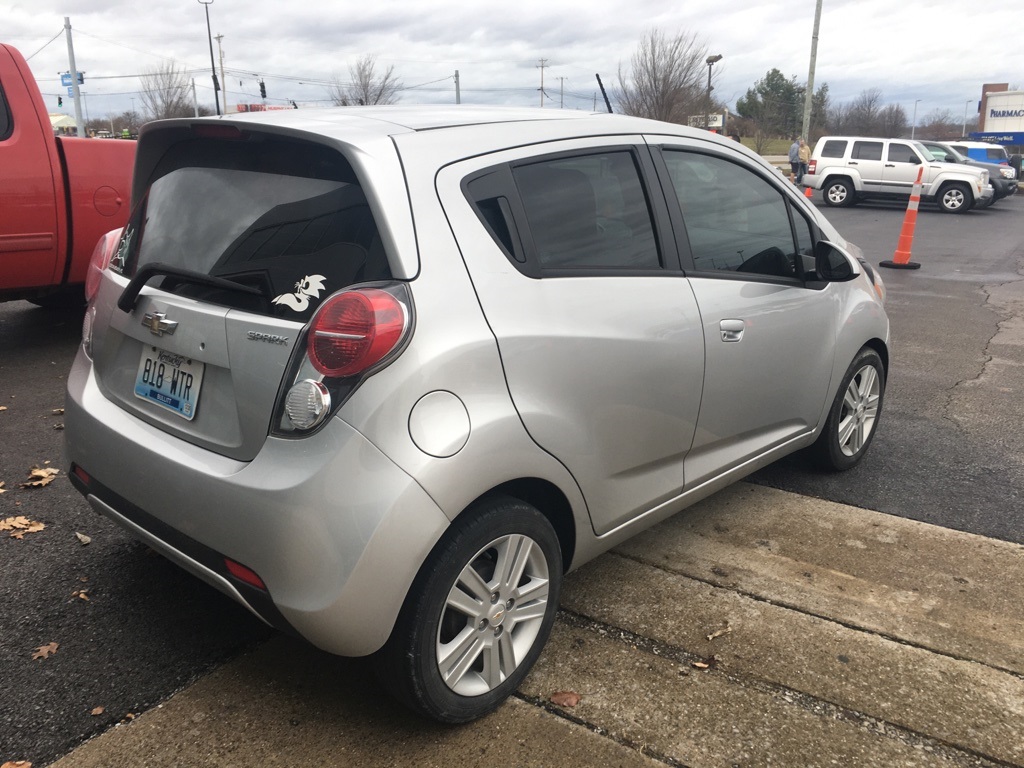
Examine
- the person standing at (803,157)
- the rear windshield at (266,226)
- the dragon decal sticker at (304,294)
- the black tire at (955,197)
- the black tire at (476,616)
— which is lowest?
the black tire at (955,197)

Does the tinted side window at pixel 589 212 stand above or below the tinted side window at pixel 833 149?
above

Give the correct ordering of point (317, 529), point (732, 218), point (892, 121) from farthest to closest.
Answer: point (892, 121)
point (732, 218)
point (317, 529)

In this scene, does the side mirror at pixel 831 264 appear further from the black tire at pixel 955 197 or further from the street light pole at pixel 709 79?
the street light pole at pixel 709 79

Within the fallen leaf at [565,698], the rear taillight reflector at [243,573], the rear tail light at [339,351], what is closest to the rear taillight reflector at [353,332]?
the rear tail light at [339,351]

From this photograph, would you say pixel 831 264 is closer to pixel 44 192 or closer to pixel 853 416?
pixel 853 416

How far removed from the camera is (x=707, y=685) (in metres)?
2.69

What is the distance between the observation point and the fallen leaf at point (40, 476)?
13.3 ft

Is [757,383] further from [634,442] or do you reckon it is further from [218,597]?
[218,597]

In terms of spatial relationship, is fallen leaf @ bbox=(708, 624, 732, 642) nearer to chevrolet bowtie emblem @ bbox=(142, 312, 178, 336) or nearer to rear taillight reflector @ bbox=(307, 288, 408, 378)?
rear taillight reflector @ bbox=(307, 288, 408, 378)

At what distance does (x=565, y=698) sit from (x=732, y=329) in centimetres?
147

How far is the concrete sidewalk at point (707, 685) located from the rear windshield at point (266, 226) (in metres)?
1.20

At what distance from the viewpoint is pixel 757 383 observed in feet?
11.3

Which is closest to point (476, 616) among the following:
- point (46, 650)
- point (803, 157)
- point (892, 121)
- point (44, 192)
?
point (46, 650)

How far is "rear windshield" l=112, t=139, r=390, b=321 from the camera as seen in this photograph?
227 cm
